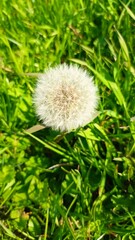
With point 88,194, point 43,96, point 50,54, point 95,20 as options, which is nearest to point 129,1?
point 95,20

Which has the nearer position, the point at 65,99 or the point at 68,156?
the point at 65,99

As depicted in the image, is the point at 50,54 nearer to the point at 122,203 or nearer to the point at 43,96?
the point at 43,96

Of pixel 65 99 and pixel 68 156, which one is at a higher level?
pixel 65 99
